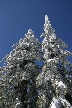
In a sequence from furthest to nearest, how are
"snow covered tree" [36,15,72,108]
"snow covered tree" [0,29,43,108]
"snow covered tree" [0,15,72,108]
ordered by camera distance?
"snow covered tree" [0,29,43,108], "snow covered tree" [0,15,72,108], "snow covered tree" [36,15,72,108]

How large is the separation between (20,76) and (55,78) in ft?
18.4

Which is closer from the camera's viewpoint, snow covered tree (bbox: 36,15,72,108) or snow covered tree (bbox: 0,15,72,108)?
snow covered tree (bbox: 36,15,72,108)

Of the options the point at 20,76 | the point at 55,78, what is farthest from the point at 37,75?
the point at 55,78

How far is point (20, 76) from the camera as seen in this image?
2072cm

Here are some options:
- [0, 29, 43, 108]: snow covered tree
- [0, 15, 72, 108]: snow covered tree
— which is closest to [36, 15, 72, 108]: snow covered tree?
[0, 15, 72, 108]: snow covered tree

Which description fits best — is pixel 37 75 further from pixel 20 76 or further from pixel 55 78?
pixel 55 78

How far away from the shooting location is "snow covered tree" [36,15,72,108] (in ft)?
50.0

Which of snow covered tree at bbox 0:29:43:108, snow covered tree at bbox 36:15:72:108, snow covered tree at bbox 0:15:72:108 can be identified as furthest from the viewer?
snow covered tree at bbox 0:29:43:108

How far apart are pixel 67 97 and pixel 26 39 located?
11.4 meters

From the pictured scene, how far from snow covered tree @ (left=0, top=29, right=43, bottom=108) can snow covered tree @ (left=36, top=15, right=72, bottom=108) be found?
375cm

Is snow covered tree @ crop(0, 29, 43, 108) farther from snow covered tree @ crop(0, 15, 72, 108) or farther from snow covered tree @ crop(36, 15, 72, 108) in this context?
snow covered tree @ crop(36, 15, 72, 108)

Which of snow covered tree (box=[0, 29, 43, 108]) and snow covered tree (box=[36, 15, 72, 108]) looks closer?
snow covered tree (box=[36, 15, 72, 108])

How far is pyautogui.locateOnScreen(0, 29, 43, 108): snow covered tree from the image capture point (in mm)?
20328

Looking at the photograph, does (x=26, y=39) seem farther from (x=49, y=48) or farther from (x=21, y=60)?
(x=49, y=48)
